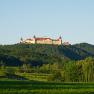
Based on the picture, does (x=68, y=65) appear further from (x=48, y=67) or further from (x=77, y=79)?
(x=48, y=67)

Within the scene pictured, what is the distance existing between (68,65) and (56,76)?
16.9 feet

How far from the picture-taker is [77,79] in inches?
4683

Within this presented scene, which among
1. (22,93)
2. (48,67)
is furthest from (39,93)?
(48,67)

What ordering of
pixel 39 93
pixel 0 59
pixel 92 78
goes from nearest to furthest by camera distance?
1. pixel 39 93
2. pixel 92 78
3. pixel 0 59

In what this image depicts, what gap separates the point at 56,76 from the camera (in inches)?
4934

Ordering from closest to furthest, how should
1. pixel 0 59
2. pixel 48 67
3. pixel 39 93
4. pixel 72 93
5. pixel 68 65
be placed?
pixel 39 93 → pixel 72 93 → pixel 68 65 → pixel 48 67 → pixel 0 59

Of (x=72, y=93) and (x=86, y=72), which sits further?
(x=86, y=72)

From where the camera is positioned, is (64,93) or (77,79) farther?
(77,79)

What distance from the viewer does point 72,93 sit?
38.9 meters

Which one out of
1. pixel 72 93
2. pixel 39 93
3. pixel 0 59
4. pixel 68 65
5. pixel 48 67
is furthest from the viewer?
pixel 0 59

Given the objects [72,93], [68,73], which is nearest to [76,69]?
[68,73]

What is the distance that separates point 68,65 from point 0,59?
80.3 m

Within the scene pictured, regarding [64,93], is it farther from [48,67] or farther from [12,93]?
[48,67]

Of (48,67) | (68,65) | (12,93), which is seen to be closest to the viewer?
(12,93)
